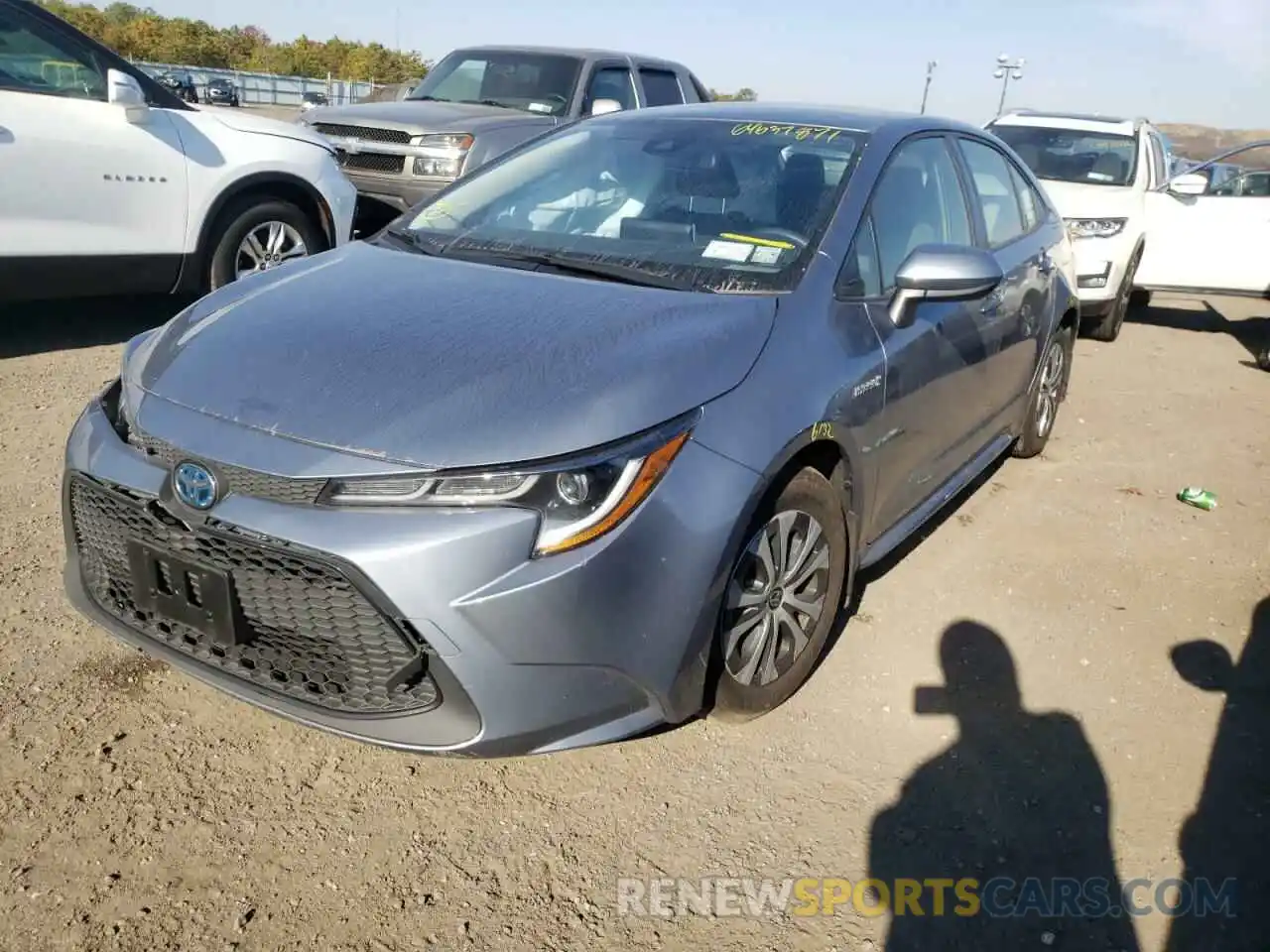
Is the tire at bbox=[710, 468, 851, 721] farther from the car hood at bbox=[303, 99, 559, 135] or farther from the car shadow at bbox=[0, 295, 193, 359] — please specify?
the car hood at bbox=[303, 99, 559, 135]

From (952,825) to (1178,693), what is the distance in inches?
44.8

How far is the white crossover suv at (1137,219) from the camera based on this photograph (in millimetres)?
7875

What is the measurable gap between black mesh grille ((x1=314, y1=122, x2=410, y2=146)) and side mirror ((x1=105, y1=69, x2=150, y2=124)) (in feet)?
7.76

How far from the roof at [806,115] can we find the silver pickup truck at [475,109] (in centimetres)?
307

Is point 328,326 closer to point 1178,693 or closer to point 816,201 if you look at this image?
point 816,201

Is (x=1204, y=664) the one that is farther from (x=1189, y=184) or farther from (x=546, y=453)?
(x=1189, y=184)

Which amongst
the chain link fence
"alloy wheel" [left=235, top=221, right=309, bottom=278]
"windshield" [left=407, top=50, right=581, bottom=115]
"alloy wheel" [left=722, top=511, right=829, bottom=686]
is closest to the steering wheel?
"alloy wheel" [left=722, top=511, right=829, bottom=686]

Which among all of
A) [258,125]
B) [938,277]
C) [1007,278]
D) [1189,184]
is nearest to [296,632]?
[938,277]

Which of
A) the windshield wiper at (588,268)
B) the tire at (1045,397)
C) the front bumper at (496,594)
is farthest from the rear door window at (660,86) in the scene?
the front bumper at (496,594)

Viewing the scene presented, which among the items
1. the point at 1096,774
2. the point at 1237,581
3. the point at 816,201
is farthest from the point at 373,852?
the point at 1237,581

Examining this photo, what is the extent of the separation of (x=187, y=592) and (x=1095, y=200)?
7.72 m

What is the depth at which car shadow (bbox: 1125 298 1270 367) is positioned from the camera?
899 cm

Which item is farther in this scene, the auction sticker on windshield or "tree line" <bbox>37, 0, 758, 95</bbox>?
"tree line" <bbox>37, 0, 758, 95</bbox>

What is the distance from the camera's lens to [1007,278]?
4.01m
